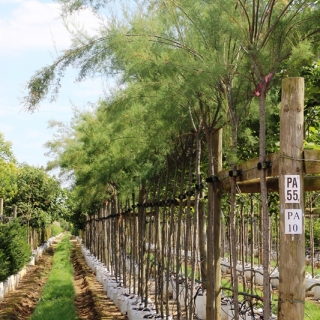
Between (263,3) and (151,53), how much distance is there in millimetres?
1518

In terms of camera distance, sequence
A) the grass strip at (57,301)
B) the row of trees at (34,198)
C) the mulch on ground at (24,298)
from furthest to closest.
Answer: the row of trees at (34,198), the mulch on ground at (24,298), the grass strip at (57,301)

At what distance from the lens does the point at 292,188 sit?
4.68 m

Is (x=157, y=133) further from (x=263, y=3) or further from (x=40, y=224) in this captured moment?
(x=40, y=224)

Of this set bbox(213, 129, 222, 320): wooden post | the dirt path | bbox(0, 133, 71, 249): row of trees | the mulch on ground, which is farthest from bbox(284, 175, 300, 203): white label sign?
bbox(0, 133, 71, 249): row of trees

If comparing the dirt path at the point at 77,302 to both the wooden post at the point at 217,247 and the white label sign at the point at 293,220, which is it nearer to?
the wooden post at the point at 217,247

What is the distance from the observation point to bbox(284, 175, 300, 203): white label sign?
15.3ft

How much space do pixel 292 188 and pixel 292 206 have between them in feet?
0.46

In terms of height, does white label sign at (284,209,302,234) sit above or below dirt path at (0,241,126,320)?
above

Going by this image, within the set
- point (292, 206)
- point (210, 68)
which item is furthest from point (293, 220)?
point (210, 68)

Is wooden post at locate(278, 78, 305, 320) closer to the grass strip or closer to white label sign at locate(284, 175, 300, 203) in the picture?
white label sign at locate(284, 175, 300, 203)

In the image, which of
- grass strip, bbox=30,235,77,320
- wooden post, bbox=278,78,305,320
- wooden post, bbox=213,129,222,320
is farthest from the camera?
grass strip, bbox=30,235,77,320

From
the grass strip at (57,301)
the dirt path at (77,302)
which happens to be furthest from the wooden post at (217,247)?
the grass strip at (57,301)

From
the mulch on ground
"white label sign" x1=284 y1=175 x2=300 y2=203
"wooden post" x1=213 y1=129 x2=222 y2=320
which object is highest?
"white label sign" x1=284 y1=175 x2=300 y2=203

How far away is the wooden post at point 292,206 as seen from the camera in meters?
4.62
